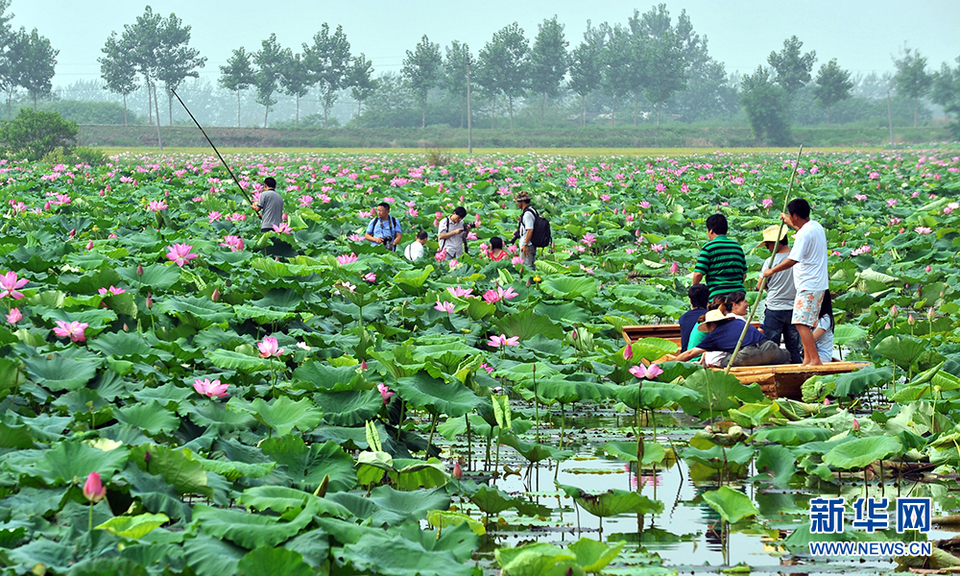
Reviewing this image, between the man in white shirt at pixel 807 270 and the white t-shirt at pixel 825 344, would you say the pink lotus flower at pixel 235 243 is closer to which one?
the man in white shirt at pixel 807 270

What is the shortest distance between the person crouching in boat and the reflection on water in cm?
145

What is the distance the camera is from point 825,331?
5.80 meters

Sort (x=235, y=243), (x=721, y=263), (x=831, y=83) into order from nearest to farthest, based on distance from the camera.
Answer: (x=721, y=263) < (x=235, y=243) < (x=831, y=83)

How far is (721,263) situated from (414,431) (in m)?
2.79

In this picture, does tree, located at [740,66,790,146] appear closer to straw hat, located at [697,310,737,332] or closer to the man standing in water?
the man standing in water

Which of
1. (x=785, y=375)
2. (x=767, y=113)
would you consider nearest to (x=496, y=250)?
(x=785, y=375)

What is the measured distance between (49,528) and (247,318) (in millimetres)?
2869

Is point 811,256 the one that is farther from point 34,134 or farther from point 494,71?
point 494,71

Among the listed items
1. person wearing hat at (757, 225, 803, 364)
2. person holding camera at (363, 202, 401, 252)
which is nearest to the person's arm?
person wearing hat at (757, 225, 803, 364)

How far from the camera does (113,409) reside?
3219 millimetres

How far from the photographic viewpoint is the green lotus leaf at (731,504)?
2.88 meters

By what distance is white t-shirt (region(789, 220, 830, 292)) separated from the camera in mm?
5590

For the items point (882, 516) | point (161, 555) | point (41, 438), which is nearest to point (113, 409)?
point (41, 438)

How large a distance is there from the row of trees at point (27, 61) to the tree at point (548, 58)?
34383 mm
